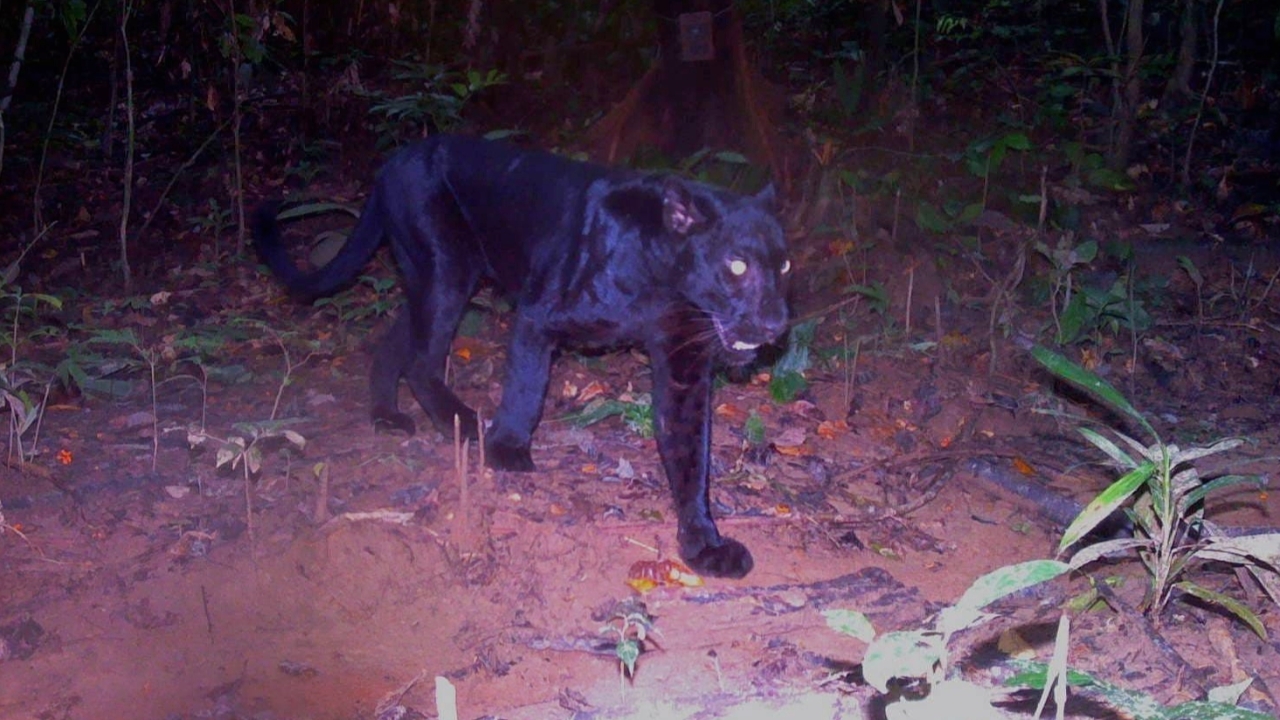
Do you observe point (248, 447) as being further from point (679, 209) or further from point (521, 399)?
point (679, 209)

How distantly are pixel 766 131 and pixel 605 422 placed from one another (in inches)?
98.9

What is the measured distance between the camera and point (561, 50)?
7.98m

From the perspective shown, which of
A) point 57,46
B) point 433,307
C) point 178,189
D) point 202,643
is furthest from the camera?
point 57,46

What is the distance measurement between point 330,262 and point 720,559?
85.5 inches

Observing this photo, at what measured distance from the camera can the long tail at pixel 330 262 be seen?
4.98 metres

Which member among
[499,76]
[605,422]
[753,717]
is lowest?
[605,422]

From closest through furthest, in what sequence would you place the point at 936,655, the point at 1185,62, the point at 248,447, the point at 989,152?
1. the point at 936,655
2. the point at 248,447
3. the point at 989,152
4. the point at 1185,62

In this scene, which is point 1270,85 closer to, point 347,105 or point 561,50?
point 561,50

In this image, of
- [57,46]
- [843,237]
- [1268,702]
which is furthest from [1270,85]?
[57,46]

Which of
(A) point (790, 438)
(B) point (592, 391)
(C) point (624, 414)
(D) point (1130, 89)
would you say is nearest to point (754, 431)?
(A) point (790, 438)

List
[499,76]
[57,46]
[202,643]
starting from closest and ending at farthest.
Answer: [202,643] → [499,76] → [57,46]

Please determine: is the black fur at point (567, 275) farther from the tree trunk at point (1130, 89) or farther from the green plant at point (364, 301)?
the tree trunk at point (1130, 89)

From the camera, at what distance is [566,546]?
150 inches

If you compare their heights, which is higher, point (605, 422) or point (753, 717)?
point (753, 717)
